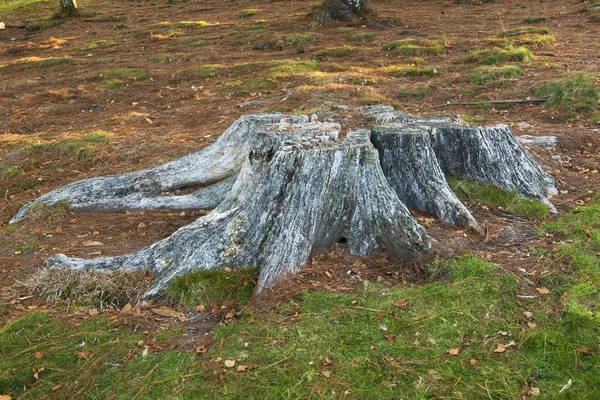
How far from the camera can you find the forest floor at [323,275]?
339cm

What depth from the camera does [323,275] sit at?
4438 millimetres

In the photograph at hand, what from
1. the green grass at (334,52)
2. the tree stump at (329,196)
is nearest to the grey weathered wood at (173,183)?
the tree stump at (329,196)

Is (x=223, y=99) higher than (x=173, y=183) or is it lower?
higher

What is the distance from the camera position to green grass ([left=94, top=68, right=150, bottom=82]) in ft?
44.8

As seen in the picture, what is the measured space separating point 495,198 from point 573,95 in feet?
15.4

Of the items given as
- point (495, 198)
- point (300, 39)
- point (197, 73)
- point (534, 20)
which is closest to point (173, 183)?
point (495, 198)

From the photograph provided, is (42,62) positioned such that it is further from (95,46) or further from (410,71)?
(410,71)

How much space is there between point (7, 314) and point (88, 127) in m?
6.56

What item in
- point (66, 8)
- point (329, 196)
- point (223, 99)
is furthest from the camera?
point (66, 8)

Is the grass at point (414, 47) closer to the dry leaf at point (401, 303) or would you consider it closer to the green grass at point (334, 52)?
the green grass at point (334, 52)

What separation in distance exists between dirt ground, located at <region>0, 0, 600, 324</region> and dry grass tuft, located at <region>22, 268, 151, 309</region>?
0.33 metres

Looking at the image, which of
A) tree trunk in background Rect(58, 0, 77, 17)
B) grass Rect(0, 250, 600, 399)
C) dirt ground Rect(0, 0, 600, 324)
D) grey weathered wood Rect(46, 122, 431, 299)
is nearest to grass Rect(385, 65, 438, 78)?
dirt ground Rect(0, 0, 600, 324)

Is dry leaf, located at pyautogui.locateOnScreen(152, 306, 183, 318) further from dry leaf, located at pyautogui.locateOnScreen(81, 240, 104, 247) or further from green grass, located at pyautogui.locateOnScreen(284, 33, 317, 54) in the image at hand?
green grass, located at pyautogui.locateOnScreen(284, 33, 317, 54)

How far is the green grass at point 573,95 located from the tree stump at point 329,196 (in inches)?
153
